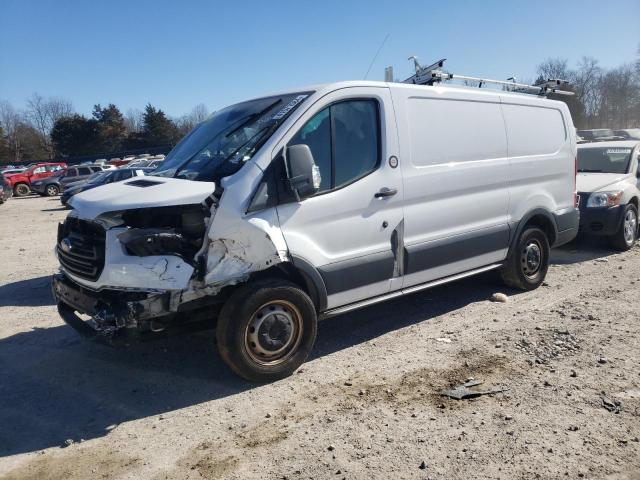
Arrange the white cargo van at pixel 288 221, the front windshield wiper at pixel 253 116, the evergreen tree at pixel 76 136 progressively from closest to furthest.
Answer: the white cargo van at pixel 288 221 → the front windshield wiper at pixel 253 116 → the evergreen tree at pixel 76 136

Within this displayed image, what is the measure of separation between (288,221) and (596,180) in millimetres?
7047

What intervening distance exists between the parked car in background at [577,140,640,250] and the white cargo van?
358 centimetres

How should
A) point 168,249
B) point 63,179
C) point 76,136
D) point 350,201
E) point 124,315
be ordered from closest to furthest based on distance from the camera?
point 124,315 < point 168,249 < point 350,201 < point 63,179 < point 76,136

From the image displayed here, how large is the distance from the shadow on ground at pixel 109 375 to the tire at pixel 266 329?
10.3 inches

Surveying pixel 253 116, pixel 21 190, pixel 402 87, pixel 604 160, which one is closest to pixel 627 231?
pixel 604 160

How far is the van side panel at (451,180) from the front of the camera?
473 cm

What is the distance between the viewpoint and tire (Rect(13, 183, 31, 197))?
30.5 m

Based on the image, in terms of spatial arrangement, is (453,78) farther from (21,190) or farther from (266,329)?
(21,190)

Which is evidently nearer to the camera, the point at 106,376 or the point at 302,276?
the point at 302,276

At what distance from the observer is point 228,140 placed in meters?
4.36

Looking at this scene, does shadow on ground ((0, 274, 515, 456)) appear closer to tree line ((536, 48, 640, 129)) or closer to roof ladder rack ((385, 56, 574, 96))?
roof ladder rack ((385, 56, 574, 96))

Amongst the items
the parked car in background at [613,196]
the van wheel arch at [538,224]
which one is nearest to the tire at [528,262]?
the van wheel arch at [538,224]

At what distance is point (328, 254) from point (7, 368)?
3223mm

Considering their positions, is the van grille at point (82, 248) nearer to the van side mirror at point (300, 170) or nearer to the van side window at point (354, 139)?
the van side mirror at point (300, 170)
